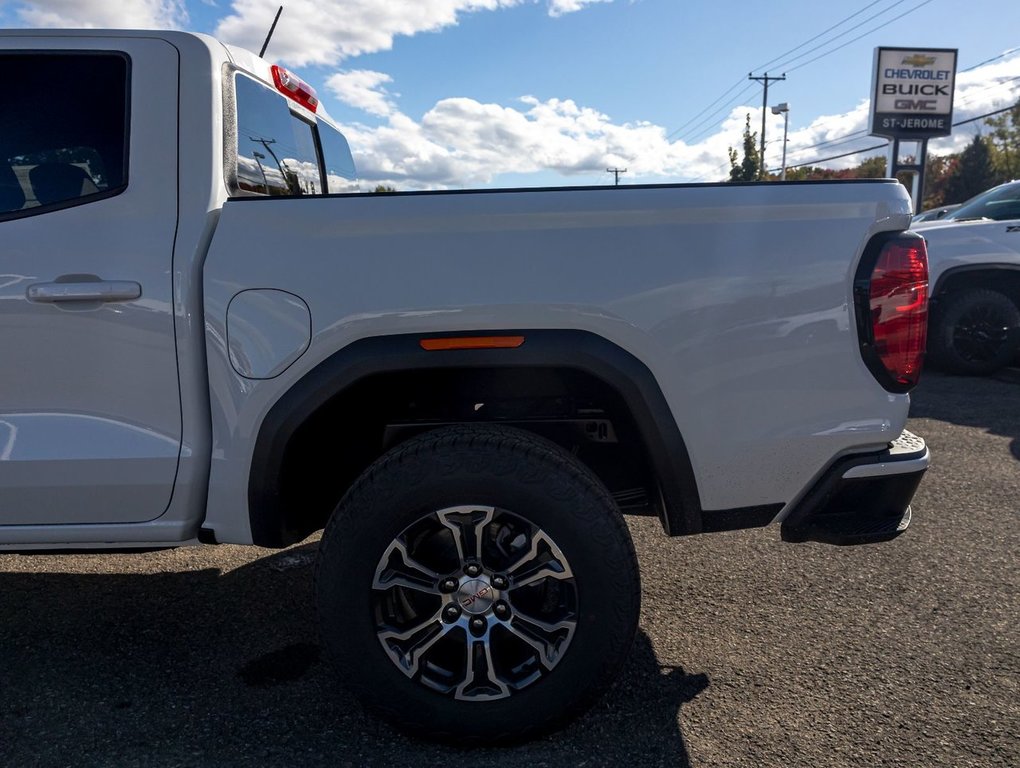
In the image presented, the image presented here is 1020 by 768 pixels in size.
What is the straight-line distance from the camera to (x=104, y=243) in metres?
2.23

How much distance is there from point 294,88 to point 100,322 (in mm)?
1454

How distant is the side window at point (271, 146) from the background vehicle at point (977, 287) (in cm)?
624

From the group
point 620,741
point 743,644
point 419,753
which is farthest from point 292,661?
point 743,644

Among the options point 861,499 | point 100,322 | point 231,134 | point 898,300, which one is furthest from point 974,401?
point 100,322

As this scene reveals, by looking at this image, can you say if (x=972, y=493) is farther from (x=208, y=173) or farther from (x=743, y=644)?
(x=208, y=173)

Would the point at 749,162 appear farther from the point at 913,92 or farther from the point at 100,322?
the point at 100,322

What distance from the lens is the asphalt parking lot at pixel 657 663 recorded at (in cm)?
221

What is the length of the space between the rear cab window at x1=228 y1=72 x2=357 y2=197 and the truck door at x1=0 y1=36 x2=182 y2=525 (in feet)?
0.93

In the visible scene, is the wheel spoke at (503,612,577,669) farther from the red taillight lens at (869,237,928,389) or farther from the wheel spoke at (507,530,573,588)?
the red taillight lens at (869,237,928,389)

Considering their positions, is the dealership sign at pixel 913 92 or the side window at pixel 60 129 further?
the dealership sign at pixel 913 92

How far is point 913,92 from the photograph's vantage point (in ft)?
82.0

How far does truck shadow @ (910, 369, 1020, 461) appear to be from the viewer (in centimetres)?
590

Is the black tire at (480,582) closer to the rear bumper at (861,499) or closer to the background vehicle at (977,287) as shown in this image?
the rear bumper at (861,499)

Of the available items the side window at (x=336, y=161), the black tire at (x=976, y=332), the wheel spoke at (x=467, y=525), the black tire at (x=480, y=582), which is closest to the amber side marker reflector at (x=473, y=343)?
the black tire at (x=480, y=582)
